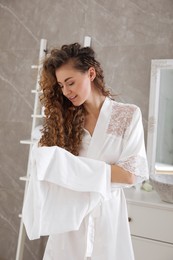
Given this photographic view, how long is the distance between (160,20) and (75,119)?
1361 millimetres

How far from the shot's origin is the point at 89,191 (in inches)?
41.0

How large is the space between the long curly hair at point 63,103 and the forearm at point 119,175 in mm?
220

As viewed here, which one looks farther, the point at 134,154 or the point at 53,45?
the point at 53,45

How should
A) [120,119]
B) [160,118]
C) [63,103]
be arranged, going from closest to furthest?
[120,119] → [63,103] → [160,118]

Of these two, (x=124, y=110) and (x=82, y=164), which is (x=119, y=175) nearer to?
(x=82, y=164)

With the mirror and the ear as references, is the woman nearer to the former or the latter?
the ear

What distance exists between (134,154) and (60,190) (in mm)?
328

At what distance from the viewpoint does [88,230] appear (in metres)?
1.22

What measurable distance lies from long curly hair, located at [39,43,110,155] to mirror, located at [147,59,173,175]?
93cm

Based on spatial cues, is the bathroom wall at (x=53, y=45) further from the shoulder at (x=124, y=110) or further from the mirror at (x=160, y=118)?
the shoulder at (x=124, y=110)

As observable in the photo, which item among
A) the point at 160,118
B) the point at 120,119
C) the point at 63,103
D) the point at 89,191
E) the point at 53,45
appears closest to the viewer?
the point at 89,191

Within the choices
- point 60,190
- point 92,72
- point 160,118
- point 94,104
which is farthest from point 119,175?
point 160,118

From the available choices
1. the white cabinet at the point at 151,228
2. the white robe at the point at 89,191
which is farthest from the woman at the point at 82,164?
the white cabinet at the point at 151,228

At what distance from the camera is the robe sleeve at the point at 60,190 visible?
1.02 m
